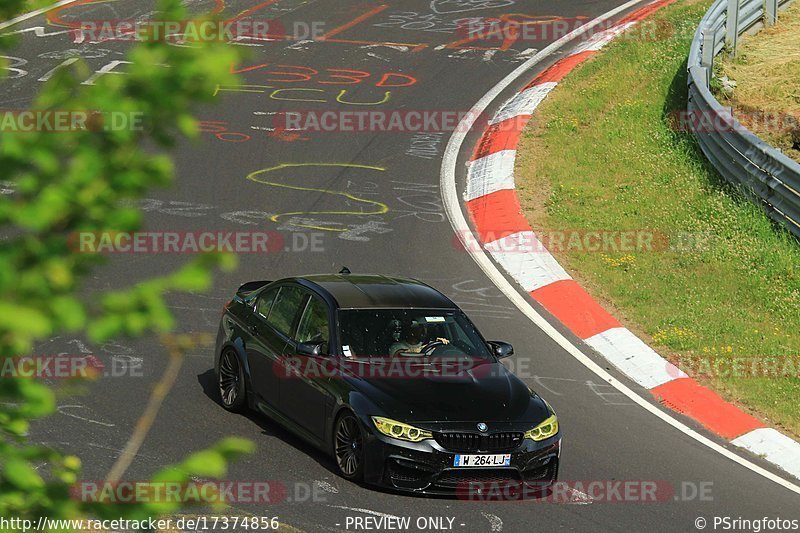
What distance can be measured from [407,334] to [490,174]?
7855 mm

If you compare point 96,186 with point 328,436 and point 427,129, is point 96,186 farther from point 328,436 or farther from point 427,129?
point 427,129

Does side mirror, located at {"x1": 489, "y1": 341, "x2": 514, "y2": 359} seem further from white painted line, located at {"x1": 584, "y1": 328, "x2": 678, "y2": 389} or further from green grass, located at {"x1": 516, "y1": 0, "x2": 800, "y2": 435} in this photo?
green grass, located at {"x1": 516, "y1": 0, "x2": 800, "y2": 435}

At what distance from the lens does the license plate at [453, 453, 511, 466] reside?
27.7 ft

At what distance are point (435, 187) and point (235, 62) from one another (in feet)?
47.3

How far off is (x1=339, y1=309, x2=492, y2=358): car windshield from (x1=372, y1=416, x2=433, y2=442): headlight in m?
1.02

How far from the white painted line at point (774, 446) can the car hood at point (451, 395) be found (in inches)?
98.1

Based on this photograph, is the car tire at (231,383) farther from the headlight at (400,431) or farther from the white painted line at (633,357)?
the white painted line at (633,357)

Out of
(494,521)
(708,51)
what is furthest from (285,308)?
(708,51)

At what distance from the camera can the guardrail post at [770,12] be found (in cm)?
2091

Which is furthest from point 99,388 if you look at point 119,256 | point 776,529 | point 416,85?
point 416,85

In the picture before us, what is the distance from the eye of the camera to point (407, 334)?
31.8 feet

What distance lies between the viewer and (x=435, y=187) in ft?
55.8

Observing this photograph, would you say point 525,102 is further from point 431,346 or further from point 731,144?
point 431,346

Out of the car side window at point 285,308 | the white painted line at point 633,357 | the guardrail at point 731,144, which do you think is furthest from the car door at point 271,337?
the guardrail at point 731,144
